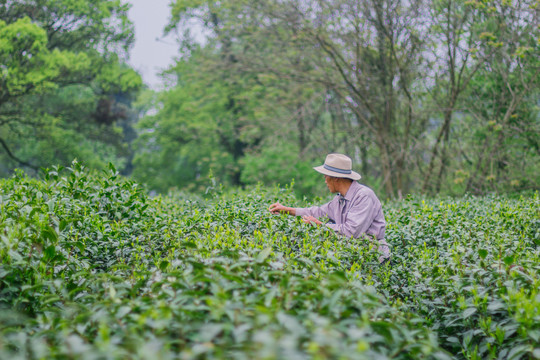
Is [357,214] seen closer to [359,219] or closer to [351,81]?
[359,219]

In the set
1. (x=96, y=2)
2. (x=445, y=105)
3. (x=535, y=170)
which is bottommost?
(x=535, y=170)

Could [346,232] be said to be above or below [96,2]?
below

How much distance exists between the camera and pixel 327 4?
525 inches

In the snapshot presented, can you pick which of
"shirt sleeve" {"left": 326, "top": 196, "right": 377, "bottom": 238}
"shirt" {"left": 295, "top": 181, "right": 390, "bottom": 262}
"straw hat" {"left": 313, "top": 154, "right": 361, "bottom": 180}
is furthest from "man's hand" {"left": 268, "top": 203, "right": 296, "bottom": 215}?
"straw hat" {"left": 313, "top": 154, "right": 361, "bottom": 180}

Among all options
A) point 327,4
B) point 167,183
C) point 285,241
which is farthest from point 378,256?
point 167,183

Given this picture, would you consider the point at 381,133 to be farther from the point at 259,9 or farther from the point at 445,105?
the point at 259,9

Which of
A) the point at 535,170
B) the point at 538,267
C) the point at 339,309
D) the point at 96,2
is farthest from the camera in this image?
the point at 96,2

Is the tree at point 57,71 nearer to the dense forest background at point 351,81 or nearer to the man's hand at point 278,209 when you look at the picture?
the dense forest background at point 351,81

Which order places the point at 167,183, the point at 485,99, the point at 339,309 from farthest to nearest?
the point at 167,183
the point at 485,99
the point at 339,309

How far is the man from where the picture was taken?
4.70 m

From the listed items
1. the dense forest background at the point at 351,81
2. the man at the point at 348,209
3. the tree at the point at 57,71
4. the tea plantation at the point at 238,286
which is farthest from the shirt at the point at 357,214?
the tree at the point at 57,71

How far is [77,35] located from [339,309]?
80.1 feet

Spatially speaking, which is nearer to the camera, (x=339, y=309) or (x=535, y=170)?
(x=339, y=309)

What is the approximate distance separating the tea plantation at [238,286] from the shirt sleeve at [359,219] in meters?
0.40
